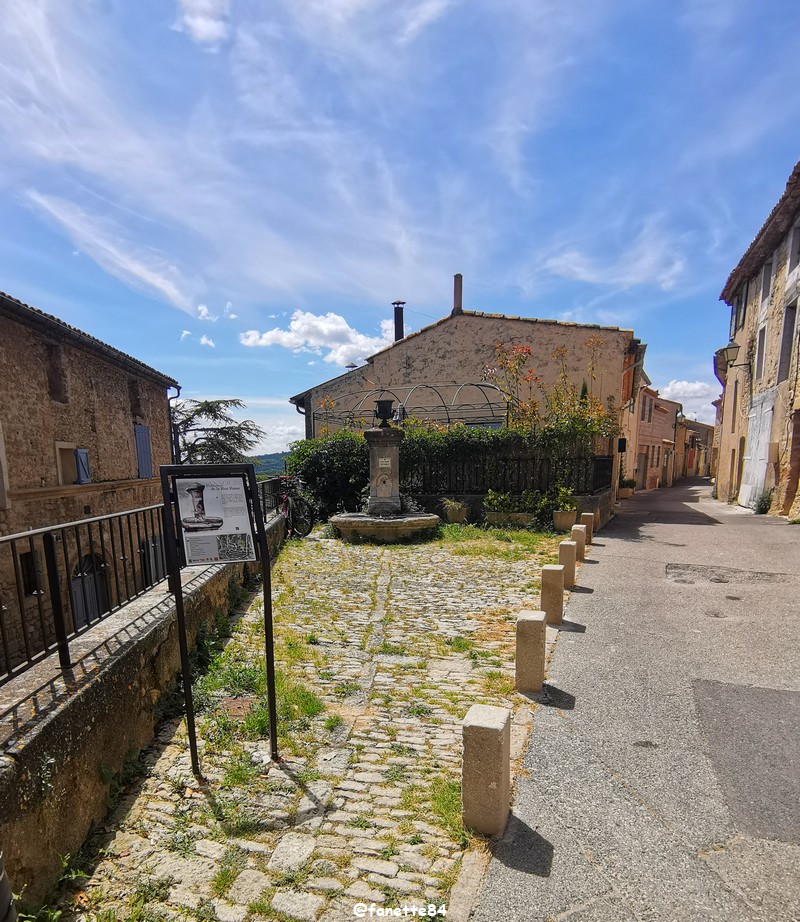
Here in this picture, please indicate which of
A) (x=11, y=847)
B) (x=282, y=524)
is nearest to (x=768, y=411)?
(x=282, y=524)

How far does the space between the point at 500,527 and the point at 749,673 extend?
7754 millimetres

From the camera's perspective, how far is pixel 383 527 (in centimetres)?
1048

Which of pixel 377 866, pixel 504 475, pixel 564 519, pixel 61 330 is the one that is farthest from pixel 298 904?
pixel 61 330

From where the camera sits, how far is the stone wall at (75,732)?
6.84 ft

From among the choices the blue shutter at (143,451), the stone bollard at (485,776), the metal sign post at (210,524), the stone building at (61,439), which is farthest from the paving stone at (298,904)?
the blue shutter at (143,451)

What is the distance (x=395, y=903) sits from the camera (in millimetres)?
2121

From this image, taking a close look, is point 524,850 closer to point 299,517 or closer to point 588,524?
point 588,524

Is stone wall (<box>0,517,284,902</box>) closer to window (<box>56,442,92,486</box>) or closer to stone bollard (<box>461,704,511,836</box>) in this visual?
stone bollard (<box>461,704,511,836</box>)

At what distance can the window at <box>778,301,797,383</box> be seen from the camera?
1311 centimetres

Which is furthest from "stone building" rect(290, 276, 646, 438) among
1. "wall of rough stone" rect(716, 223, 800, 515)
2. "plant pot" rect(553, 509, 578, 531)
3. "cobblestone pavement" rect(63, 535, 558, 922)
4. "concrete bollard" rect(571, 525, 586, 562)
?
"cobblestone pavement" rect(63, 535, 558, 922)

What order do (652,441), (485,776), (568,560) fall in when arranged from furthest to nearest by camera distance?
(652,441)
(568,560)
(485,776)

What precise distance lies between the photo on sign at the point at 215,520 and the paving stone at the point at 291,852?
1.51m

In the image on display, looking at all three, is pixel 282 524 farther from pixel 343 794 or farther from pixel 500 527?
pixel 343 794

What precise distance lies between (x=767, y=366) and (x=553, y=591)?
13.8 m
